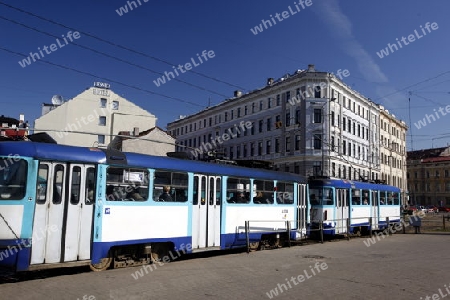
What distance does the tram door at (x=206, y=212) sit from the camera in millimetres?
11898

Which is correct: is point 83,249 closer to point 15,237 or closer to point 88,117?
point 15,237

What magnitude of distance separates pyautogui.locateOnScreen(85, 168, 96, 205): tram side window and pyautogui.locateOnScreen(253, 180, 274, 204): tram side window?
607 cm

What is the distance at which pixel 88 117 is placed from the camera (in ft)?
156

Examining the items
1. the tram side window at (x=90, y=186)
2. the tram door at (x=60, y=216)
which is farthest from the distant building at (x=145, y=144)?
the tram door at (x=60, y=216)

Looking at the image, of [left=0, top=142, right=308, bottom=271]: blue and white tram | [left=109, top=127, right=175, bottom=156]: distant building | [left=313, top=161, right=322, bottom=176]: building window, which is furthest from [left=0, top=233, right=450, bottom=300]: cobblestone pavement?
[left=313, top=161, right=322, bottom=176]: building window

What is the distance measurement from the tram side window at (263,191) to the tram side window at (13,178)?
755 cm

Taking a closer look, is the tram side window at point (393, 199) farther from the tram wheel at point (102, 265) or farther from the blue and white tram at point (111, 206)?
the tram wheel at point (102, 265)

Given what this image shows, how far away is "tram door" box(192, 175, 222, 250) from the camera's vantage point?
11.9 metres

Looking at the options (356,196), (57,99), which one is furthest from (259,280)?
(57,99)

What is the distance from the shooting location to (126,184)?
10156 mm

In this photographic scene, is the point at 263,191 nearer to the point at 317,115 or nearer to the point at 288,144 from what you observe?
the point at 317,115

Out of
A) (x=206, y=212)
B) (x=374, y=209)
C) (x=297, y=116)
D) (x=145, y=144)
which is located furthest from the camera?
(x=297, y=116)

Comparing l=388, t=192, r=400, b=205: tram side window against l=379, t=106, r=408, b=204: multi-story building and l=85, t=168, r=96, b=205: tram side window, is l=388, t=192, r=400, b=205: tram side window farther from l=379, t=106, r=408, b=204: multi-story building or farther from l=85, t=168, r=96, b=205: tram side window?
l=379, t=106, r=408, b=204: multi-story building

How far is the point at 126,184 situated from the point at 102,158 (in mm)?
907
